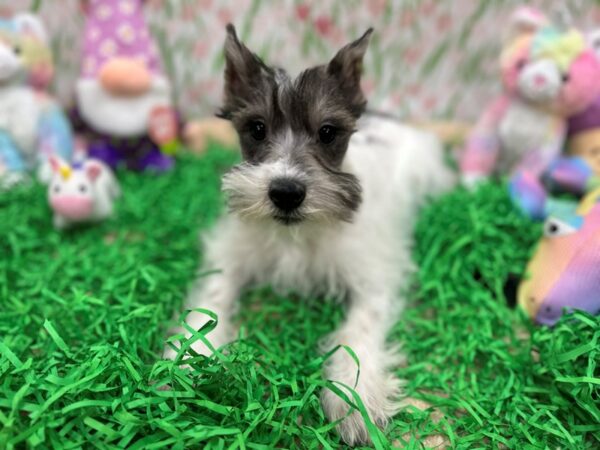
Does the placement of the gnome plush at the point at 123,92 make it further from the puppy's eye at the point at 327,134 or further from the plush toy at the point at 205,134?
the puppy's eye at the point at 327,134

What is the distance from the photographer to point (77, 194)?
8.39 feet

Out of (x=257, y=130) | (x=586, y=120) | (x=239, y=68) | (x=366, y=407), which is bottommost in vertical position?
(x=366, y=407)

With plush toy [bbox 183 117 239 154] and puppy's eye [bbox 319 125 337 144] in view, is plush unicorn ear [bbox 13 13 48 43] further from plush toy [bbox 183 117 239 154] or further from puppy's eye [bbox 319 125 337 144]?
puppy's eye [bbox 319 125 337 144]

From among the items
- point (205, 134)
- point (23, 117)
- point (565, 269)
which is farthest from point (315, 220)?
point (23, 117)

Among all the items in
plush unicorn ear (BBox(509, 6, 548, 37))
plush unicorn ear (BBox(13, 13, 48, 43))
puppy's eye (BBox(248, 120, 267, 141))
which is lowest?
puppy's eye (BBox(248, 120, 267, 141))

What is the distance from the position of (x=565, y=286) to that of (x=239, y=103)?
5.24 feet

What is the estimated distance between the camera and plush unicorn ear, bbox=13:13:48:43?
2967 mm

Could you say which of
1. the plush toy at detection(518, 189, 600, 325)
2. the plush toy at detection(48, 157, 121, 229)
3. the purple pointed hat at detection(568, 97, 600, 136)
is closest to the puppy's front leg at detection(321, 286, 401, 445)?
the plush toy at detection(518, 189, 600, 325)

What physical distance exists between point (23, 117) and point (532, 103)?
10.4 ft

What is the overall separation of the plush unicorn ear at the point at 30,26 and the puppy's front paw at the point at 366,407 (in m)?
2.85

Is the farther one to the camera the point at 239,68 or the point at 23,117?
the point at 23,117

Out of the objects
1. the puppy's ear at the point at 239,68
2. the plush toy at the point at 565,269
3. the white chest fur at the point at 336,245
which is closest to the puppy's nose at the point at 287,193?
the white chest fur at the point at 336,245

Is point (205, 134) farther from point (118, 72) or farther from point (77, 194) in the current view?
point (77, 194)

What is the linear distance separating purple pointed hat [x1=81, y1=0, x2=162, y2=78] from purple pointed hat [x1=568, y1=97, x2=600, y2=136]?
278 centimetres
